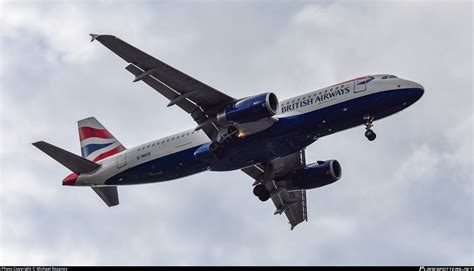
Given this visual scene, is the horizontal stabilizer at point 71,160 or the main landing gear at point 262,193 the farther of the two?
the main landing gear at point 262,193

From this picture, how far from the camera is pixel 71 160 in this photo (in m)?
61.8

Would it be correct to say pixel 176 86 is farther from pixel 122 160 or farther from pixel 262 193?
pixel 262 193

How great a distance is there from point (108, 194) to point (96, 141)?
211 inches

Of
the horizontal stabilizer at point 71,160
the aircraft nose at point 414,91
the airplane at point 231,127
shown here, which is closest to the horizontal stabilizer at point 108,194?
the airplane at point 231,127

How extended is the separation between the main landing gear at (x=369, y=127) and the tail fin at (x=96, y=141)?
20.4 metres

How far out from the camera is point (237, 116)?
5438cm

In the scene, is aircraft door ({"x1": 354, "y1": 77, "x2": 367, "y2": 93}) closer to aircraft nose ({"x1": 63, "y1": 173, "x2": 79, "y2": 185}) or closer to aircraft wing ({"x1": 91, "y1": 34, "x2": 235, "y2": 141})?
aircraft wing ({"x1": 91, "y1": 34, "x2": 235, "y2": 141})

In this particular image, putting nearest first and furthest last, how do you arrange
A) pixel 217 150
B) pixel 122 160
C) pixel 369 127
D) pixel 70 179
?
pixel 369 127, pixel 217 150, pixel 122 160, pixel 70 179

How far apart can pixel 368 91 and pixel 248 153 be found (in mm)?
8862

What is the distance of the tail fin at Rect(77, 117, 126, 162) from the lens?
66000mm

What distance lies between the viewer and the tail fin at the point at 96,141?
217 feet

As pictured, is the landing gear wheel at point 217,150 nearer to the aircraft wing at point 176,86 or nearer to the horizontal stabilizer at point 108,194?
the aircraft wing at point 176,86

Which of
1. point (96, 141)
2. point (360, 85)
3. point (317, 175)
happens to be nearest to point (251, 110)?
point (360, 85)

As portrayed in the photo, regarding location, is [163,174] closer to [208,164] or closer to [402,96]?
[208,164]
